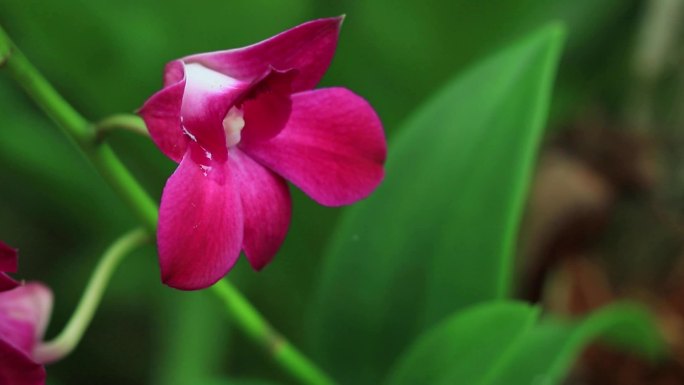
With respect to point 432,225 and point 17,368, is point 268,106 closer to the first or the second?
point 17,368

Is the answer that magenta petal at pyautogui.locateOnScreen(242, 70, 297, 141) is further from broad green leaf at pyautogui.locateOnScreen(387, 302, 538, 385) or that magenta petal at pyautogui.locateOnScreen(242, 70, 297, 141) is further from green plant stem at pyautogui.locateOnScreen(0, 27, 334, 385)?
broad green leaf at pyautogui.locateOnScreen(387, 302, 538, 385)

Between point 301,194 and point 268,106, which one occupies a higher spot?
point 268,106

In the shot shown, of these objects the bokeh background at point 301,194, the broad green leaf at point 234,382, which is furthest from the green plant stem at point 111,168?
the bokeh background at point 301,194

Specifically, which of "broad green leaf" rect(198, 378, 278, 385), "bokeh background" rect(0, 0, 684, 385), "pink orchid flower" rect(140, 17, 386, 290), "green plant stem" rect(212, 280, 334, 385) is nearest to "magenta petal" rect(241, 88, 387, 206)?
"pink orchid flower" rect(140, 17, 386, 290)

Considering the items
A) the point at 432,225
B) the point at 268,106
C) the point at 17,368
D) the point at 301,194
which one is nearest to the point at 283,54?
the point at 268,106

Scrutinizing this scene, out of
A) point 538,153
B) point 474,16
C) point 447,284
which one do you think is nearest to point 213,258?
point 447,284
